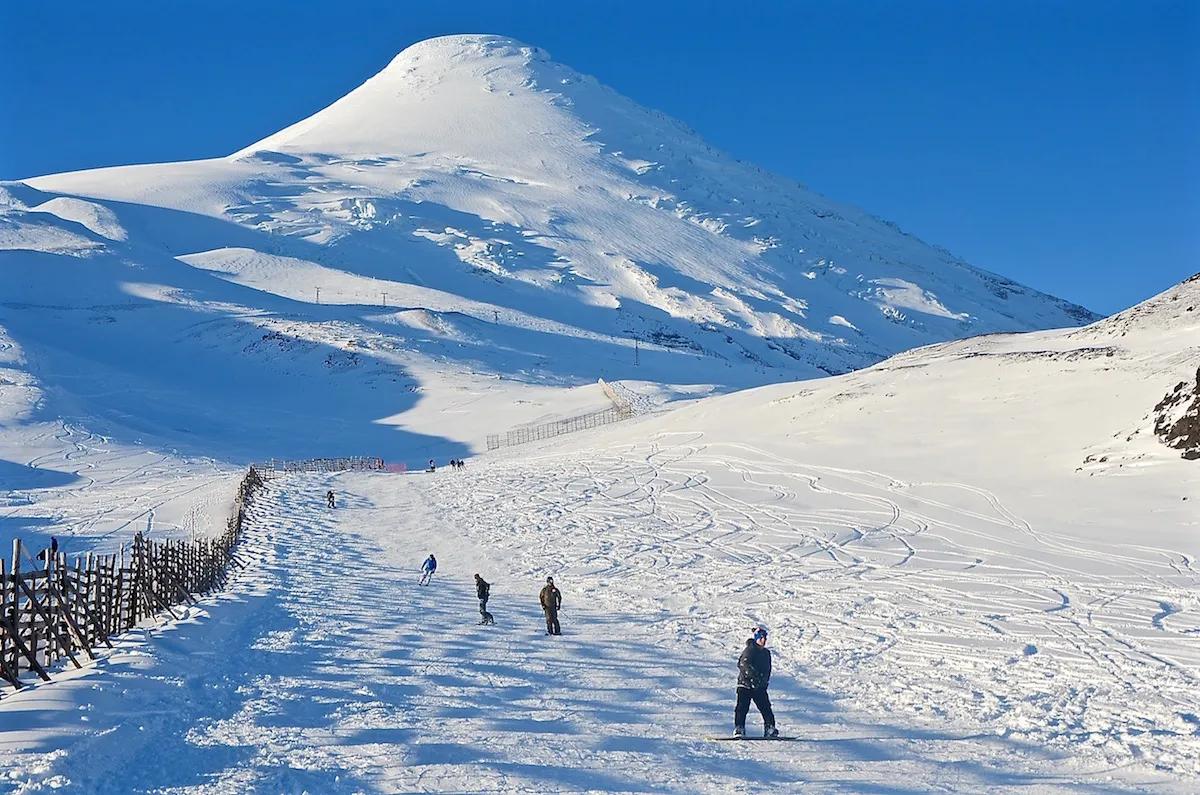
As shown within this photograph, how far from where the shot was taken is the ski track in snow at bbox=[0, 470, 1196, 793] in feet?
39.2

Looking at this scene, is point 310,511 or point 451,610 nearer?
point 451,610

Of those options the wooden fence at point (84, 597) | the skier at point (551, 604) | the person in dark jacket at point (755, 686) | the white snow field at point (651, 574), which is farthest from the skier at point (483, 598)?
the person in dark jacket at point (755, 686)

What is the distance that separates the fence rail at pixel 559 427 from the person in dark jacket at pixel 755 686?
200 ft

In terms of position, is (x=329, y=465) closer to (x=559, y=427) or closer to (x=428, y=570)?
(x=559, y=427)

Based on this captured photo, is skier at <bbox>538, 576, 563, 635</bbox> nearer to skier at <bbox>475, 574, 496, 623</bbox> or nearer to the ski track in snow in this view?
the ski track in snow

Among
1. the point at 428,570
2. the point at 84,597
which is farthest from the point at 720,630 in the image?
the point at 84,597

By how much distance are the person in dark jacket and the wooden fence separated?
9163mm

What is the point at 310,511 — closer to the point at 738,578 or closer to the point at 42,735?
the point at 738,578

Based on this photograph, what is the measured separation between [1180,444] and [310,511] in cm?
3350

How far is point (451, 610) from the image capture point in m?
24.6

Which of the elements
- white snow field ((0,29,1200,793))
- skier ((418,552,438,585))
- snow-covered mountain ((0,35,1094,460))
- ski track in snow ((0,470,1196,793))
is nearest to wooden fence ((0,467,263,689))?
ski track in snow ((0,470,1196,793))

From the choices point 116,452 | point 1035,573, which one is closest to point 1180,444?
point 1035,573

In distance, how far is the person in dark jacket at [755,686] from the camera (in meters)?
13.6

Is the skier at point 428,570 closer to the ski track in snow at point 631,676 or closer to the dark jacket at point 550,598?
the ski track in snow at point 631,676
